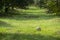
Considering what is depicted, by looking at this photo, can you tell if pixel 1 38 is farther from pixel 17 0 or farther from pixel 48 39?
pixel 17 0

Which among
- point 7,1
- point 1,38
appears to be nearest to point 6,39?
point 1,38

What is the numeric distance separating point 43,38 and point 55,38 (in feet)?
2.59

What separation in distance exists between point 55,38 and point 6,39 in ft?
10.6

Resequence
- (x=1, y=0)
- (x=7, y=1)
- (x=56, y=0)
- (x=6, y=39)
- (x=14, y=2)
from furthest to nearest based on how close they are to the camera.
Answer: (x=14, y=2) → (x=7, y=1) → (x=56, y=0) → (x=1, y=0) → (x=6, y=39)

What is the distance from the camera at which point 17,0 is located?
154 feet

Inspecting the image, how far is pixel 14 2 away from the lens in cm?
4441

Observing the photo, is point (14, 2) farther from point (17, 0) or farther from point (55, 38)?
point (55, 38)

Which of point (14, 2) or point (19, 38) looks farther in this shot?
point (14, 2)

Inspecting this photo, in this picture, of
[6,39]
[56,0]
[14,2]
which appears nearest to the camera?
[6,39]

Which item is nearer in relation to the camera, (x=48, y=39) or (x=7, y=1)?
(x=48, y=39)

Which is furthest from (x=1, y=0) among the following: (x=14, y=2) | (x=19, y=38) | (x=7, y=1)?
(x=19, y=38)

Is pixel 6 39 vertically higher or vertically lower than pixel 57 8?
higher

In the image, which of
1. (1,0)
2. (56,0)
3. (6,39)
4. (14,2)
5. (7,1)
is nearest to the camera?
(6,39)

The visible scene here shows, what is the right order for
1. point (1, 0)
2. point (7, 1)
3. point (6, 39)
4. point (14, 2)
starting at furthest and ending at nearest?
1. point (14, 2)
2. point (7, 1)
3. point (1, 0)
4. point (6, 39)
